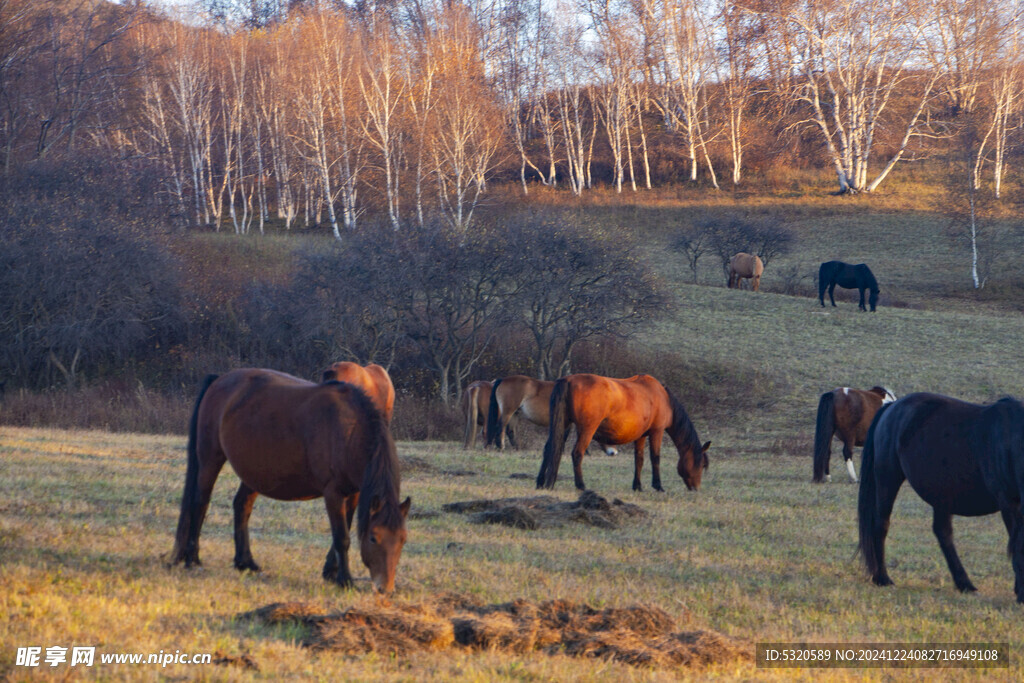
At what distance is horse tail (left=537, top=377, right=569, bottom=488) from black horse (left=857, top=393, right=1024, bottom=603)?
4.80 meters

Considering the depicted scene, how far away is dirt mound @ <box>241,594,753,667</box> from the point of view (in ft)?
14.6

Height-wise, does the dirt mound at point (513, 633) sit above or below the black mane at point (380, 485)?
below

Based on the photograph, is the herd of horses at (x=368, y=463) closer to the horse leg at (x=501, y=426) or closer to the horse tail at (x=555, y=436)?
the horse tail at (x=555, y=436)

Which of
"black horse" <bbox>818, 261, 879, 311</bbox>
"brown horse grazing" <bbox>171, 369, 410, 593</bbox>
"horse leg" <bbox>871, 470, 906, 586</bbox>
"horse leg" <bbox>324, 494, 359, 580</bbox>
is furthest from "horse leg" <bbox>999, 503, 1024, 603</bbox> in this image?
"black horse" <bbox>818, 261, 879, 311</bbox>

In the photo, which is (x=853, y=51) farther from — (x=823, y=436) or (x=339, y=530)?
(x=339, y=530)

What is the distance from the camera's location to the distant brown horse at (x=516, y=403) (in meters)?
16.2

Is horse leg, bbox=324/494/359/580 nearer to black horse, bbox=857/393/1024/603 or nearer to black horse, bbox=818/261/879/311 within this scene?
black horse, bbox=857/393/1024/603

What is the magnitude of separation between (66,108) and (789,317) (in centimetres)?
2936

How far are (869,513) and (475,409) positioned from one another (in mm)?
11192

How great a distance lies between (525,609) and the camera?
518cm

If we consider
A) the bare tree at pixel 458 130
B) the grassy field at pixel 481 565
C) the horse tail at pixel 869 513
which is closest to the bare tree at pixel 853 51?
the bare tree at pixel 458 130

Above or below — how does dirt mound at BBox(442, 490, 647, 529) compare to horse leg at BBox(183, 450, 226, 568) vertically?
below

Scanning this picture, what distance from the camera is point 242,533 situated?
5.97 m

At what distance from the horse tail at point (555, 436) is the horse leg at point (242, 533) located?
19.6 feet
